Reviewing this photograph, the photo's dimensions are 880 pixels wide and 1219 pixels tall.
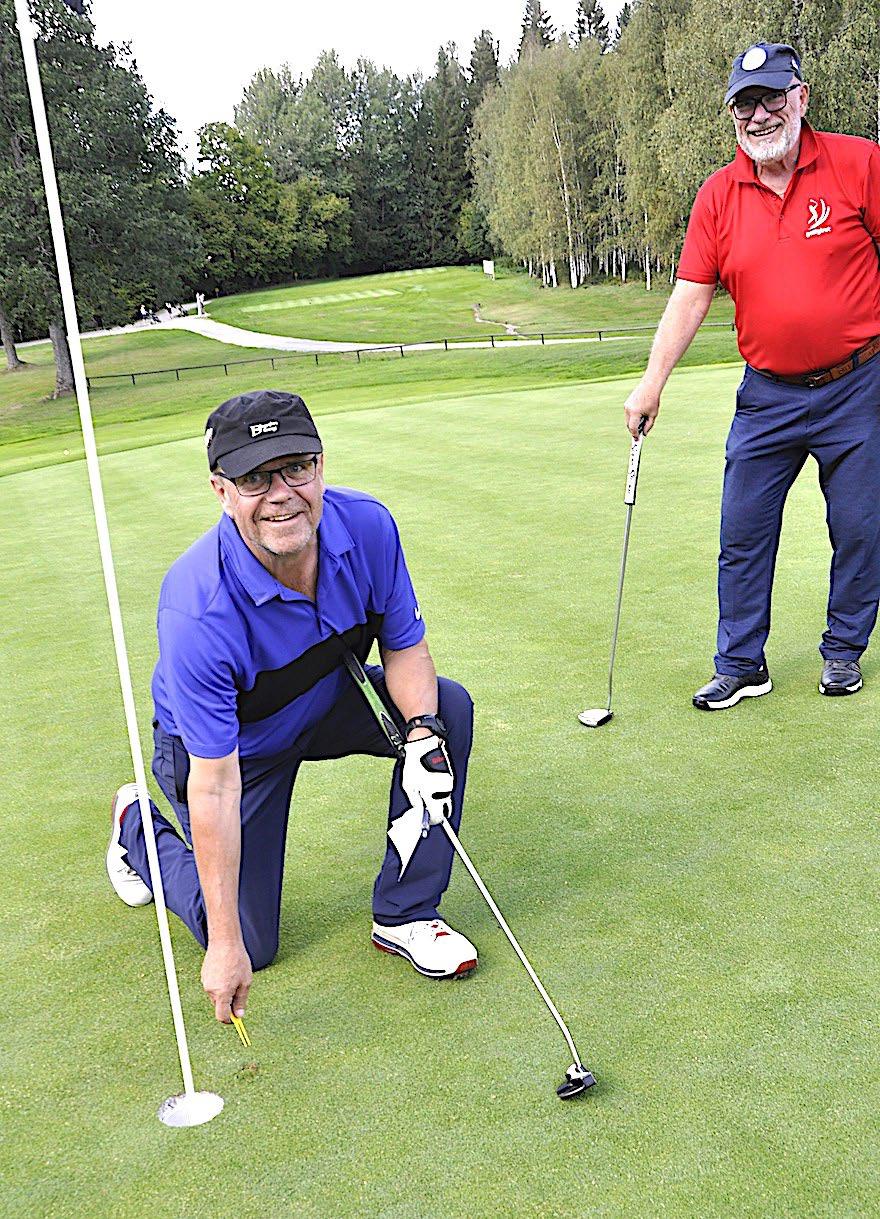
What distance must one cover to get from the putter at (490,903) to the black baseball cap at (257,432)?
1.71 ft

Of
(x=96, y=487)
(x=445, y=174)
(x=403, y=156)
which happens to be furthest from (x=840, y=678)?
(x=403, y=156)

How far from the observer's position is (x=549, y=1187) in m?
1.90

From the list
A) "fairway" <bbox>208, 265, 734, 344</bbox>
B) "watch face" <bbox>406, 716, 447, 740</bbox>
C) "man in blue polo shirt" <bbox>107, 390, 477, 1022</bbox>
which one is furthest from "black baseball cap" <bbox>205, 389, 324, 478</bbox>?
"fairway" <bbox>208, 265, 734, 344</bbox>

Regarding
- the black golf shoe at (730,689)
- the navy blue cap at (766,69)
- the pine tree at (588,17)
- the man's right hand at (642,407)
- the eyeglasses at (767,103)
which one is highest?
the pine tree at (588,17)

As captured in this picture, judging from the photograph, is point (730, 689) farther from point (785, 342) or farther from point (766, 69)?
point (766, 69)

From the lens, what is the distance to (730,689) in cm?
400

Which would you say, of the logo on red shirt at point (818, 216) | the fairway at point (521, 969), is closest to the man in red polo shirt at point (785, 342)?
the logo on red shirt at point (818, 216)

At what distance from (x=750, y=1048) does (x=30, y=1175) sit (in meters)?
1.25

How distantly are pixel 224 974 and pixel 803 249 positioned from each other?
9.12ft

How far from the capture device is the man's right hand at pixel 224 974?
2.29 meters

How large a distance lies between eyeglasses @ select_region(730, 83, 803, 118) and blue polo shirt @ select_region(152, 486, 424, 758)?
1.87 metres

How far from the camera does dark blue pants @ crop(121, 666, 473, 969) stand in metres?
2.71

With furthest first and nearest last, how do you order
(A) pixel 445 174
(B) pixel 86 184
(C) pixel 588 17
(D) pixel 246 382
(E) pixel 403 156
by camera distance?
(C) pixel 588 17
(E) pixel 403 156
(A) pixel 445 174
(D) pixel 246 382
(B) pixel 86 184

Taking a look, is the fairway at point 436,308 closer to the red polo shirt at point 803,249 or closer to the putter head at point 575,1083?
the red polo shirt at point 803,249
